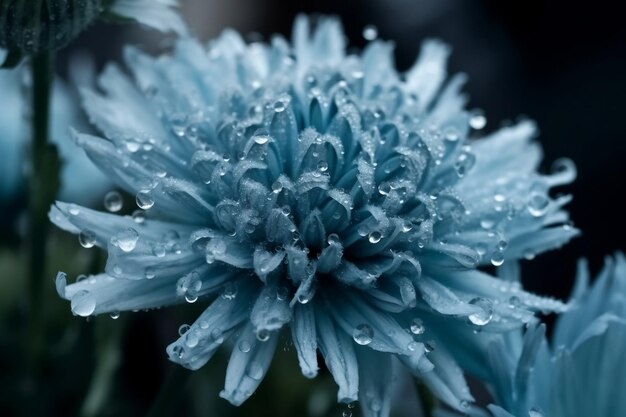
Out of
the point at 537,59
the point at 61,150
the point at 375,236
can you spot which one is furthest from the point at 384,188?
the point at 537,59

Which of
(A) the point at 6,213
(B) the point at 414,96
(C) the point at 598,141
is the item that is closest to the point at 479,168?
(B) the point at 414,96

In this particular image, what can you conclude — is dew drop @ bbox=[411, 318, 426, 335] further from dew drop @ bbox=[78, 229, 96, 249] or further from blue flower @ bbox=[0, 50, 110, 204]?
blue flower @ bbox=[0, 50, 110, 204]

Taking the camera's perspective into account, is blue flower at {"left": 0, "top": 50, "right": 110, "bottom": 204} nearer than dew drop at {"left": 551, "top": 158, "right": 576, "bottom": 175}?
No

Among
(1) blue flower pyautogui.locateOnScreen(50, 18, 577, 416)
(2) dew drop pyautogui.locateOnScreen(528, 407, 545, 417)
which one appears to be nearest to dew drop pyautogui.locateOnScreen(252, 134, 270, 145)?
(1) blue flower pyautogui.locateOnScreen(50, 18, 577, 416)

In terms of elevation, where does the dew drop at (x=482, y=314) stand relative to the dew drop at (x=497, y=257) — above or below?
below

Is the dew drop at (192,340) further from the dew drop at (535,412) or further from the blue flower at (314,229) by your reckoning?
the dew drop at (535,412)

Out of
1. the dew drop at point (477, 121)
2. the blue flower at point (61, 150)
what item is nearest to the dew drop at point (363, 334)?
the dew drop at point (477, 121)

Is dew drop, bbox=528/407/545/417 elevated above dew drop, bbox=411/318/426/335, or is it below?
below
